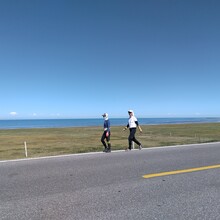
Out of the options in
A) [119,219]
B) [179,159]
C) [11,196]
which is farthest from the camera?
[179,159]

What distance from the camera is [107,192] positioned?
5.35m

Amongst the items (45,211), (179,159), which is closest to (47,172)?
(45,211)

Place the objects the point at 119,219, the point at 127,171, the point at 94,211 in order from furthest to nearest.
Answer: the point at 127,171
the point at 94,211
the point at 119,219

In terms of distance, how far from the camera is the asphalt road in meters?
4.27

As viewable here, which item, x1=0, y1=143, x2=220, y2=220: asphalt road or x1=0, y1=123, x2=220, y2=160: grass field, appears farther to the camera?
x1=0, y1=123, x2=220, y2=160: grass field

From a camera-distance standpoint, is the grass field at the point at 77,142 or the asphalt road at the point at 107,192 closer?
the asphalt road at the point at 107,192

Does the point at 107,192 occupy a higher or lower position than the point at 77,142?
higher

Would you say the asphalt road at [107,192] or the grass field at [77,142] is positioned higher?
the asphalt road at [107,192]

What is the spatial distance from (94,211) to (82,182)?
1.87 m

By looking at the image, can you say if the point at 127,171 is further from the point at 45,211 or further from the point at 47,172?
the point at 45,211

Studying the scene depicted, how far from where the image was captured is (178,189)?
546 centimetres

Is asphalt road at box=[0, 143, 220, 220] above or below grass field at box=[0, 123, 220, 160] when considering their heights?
above

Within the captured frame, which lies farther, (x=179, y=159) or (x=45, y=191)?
(x=179, y=159)

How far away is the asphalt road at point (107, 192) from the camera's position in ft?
14.0
